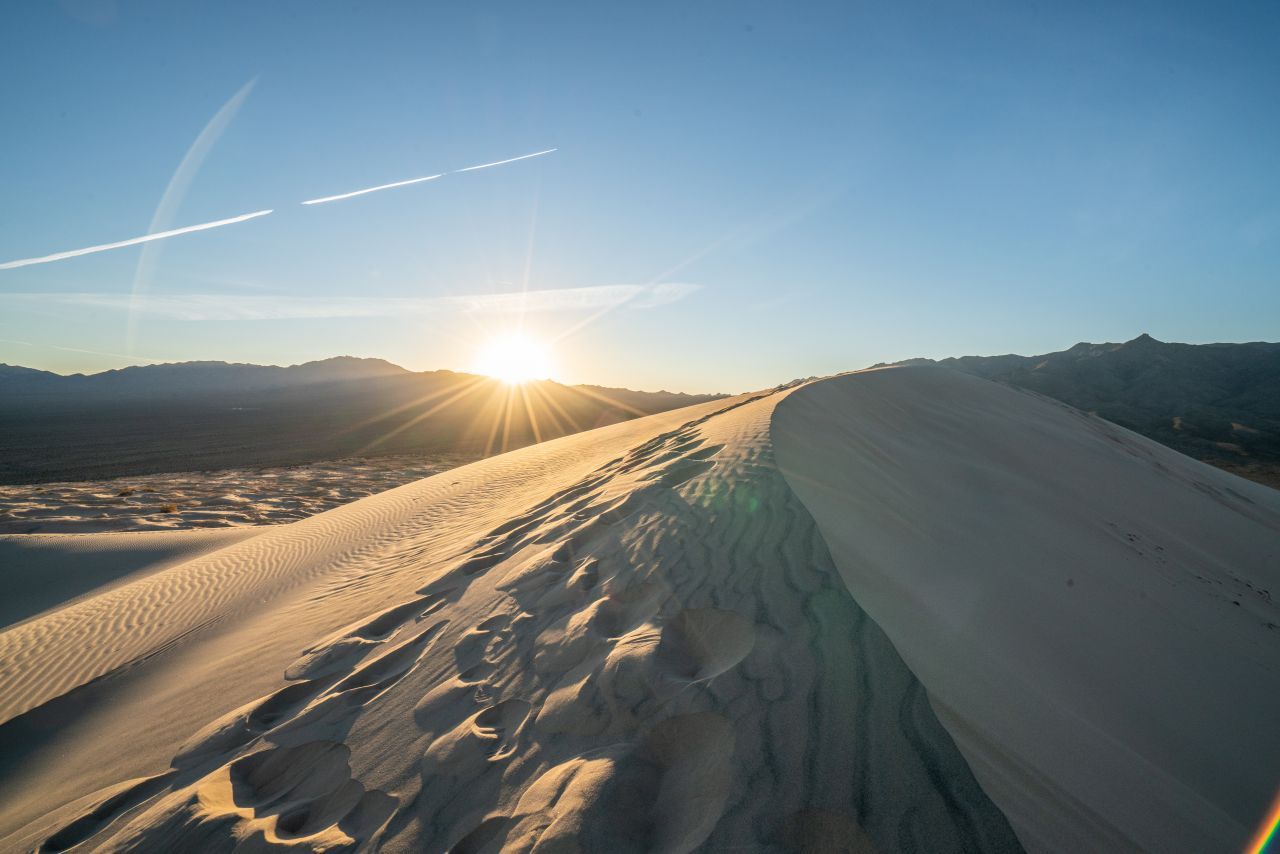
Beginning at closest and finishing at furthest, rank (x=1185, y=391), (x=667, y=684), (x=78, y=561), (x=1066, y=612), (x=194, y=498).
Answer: (x=667, y=684) → (x=1066, y=612) → (x=78, y=561) → (x=194, y=498) → (x=1185, y=391)

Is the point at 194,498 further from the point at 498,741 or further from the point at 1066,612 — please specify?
the point at 1066,612

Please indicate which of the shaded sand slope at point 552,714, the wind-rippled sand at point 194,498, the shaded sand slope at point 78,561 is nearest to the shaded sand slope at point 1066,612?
the shaded sand slope at point 552,714

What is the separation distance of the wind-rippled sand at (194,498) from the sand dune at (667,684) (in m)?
7.05

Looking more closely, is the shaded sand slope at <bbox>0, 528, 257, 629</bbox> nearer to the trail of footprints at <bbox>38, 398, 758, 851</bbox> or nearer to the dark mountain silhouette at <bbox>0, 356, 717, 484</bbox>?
the trail of footprints at <bbox>38, 398, 758, 851</bbox>

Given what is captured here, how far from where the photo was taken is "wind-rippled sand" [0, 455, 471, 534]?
11.1m

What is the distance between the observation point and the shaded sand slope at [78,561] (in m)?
7.13

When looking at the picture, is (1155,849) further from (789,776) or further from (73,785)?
(73,785)

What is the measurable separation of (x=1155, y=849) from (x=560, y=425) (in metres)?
32.5

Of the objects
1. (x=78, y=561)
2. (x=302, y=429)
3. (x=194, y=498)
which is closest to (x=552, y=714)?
(x=78, y=561)

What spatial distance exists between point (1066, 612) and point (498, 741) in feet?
9.94

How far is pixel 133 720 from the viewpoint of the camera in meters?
3.36

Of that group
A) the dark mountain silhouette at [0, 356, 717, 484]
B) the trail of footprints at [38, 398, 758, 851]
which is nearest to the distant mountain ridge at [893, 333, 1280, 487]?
the trail of footprints at [38, 398, 758, 851]

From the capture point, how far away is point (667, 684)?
83.0 inches

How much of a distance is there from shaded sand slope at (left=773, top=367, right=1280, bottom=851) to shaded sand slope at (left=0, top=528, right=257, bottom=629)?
9.37 m
